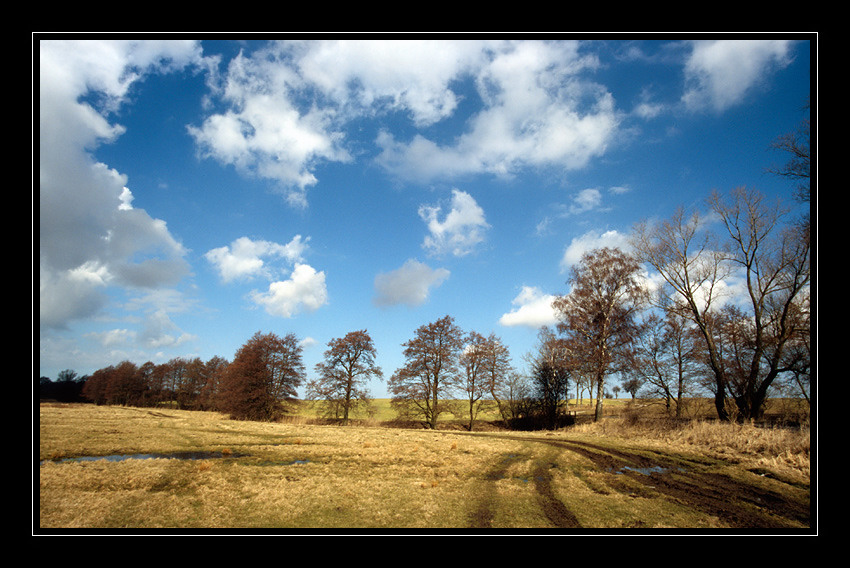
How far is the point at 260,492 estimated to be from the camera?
25.4ft

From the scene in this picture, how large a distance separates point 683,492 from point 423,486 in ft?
20.2

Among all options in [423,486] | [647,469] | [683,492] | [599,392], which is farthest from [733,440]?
[423,486]

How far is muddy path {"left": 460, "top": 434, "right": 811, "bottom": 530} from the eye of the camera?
21.5 feet

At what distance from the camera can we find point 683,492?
26.6 ft

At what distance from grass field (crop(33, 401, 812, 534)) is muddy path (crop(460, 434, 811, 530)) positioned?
4cm

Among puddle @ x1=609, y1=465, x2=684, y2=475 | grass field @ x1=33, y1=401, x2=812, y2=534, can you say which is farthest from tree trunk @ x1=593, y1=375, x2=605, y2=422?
puddle @ x1=609, y1=465, x2=684, y2=475

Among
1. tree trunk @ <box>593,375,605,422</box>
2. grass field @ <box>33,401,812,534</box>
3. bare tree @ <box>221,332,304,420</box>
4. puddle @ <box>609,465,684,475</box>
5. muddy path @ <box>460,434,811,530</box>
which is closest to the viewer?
grass field @ <box>33,401,812,534</box>

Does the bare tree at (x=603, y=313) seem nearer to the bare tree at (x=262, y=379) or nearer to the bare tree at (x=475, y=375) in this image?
the bare tree at (x=475, y=375)

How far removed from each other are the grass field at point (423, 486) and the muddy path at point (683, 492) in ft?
0.12

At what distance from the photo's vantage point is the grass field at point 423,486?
6363mm

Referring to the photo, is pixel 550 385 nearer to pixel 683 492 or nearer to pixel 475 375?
pixel 475 375

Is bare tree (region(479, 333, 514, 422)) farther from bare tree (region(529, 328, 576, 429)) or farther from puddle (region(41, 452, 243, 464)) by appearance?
puddle (region(41, 452, 243, 464))
